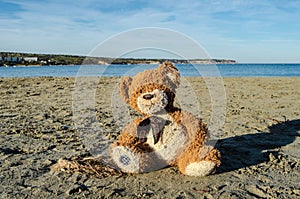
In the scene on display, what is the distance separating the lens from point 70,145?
15.5 feet

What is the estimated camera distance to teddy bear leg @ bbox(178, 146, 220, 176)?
332cm

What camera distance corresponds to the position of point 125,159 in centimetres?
343

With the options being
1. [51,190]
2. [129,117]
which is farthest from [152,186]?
[129,117]

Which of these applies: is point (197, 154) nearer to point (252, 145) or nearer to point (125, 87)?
point (125, 87)

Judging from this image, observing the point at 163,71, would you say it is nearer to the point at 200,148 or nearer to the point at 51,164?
the point at 200,148

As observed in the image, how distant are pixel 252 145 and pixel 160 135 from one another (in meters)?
1.80

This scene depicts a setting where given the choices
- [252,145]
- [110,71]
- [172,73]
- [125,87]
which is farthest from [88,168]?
[110,71]

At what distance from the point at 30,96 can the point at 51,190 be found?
7.81 metres

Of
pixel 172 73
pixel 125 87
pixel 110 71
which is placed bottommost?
pixel 110 71

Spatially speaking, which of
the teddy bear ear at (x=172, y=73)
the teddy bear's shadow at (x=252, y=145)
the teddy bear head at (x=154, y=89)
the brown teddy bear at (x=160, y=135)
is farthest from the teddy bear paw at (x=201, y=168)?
the teddy bear ear at (x=172, y=73)

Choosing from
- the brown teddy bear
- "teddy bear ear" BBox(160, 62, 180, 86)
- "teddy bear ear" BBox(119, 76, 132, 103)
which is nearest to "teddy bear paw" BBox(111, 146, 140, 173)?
the brown teddy bear

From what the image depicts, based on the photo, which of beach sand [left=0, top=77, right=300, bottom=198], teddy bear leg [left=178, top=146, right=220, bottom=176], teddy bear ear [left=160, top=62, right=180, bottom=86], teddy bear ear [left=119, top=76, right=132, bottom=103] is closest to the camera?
beach sand [left=0, top=77, right=300, bottom=198]

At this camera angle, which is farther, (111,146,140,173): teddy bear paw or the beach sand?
(111,146,140,173): teddy bear paw

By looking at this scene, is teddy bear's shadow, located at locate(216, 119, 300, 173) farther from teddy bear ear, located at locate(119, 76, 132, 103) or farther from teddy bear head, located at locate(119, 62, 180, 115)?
teddy bear ear, located at locate(119, 76, 132, 103)
